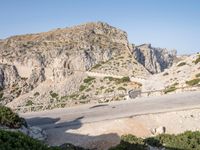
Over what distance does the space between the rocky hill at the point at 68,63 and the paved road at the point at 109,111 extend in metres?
52.5

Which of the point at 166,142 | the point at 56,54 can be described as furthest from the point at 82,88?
the point at 166,142

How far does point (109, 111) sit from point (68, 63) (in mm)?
95586

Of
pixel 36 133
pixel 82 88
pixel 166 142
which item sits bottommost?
pixel 82 88

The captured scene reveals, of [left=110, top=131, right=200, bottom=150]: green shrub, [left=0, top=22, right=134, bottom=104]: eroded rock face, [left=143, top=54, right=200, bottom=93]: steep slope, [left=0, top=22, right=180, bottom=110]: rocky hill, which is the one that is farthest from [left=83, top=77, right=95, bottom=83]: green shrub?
[left=110, top=131, right=200, bottom=150]: green shrub

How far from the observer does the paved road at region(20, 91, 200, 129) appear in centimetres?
2444

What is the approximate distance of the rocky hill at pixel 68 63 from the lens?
9969 centimetres

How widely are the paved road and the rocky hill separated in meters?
52.5

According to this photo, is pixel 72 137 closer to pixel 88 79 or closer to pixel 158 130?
pixel 158 130

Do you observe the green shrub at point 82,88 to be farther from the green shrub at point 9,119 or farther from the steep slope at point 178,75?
the green shrub at point 9,119

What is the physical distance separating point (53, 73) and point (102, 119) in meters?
91.4

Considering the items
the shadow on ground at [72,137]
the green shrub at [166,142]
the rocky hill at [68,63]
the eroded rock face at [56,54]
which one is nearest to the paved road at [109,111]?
the shadow on ground at [72,137]

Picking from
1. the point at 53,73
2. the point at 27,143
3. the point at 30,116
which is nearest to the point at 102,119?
the point at 30,116

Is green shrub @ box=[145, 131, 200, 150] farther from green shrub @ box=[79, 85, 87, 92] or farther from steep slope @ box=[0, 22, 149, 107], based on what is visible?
green shrub @ box=[79, 85, 87, 92]

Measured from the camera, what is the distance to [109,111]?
2702 centimetres
